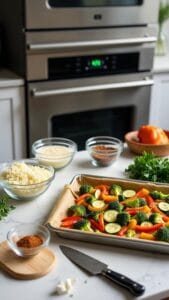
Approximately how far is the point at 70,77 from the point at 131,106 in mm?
464

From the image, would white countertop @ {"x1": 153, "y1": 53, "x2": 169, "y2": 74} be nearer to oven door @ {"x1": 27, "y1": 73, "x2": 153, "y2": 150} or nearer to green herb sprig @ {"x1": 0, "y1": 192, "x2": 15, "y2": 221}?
oven door @ {"x1": 27, "y1": 73, "x2": 153, "y2": 150}

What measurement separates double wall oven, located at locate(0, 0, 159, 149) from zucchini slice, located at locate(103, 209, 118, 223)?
3.90 ft

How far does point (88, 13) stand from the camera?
2303 mm

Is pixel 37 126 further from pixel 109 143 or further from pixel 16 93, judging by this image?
pixel 109 143

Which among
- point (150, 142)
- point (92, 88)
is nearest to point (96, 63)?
point (92, 88)

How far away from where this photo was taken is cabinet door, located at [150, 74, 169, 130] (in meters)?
2.72

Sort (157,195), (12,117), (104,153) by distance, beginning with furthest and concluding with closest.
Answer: (12,117), (104,153), (157,195)

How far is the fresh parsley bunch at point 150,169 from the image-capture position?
142cm

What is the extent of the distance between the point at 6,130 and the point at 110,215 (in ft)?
4.08

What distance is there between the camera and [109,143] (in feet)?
5.55

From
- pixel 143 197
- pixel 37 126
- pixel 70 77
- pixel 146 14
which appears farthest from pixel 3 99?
pixel 143 197

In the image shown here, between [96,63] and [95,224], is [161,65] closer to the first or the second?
[96,63]

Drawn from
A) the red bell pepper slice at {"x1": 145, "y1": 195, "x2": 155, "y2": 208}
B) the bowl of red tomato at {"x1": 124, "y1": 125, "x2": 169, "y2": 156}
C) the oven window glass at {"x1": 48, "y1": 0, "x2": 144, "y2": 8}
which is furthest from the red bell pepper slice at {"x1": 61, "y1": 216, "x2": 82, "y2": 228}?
the oven window glass at {"x1": 48, "y1": 0, "x2": 144, "y2": 8}

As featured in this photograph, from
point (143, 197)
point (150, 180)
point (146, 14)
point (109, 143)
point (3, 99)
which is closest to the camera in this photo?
point (143, 197)
